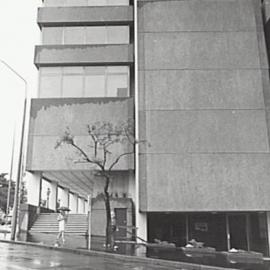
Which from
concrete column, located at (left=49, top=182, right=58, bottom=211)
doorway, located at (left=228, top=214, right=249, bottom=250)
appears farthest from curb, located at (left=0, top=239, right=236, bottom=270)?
concrete column, located at (left=49, top=182, right=58, bottom=211)

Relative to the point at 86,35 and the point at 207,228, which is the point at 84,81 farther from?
the point at 207,228

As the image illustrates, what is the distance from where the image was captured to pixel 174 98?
2270 centimetres

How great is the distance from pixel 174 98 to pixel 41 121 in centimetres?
988

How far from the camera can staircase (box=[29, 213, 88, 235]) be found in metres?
25.2

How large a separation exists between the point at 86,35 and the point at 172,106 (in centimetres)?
1063

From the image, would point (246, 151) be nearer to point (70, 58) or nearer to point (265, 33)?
point (265, 33)

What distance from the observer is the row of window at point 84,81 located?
89.2ft

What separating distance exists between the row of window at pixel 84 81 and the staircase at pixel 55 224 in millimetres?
8758

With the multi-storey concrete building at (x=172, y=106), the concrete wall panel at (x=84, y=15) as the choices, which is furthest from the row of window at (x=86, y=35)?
the concrete wall panel at (x=84, y=15)

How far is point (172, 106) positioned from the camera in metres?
22.6

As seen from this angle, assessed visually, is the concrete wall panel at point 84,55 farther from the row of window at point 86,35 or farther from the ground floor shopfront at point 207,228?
the ground floor shopfront at point 207,228

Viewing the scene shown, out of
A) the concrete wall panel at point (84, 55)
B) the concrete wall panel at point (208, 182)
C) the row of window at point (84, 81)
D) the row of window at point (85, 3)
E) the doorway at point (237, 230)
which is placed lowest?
the doorway at point (237, 230)

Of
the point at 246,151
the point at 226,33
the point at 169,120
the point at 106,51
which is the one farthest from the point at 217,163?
the point at 106,51

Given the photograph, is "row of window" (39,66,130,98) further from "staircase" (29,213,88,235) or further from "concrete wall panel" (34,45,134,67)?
"staircase" (29,213,88,235)
